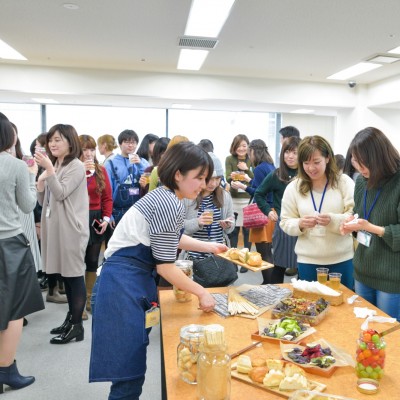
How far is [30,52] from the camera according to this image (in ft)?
18.0

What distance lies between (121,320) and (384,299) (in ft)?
4.10

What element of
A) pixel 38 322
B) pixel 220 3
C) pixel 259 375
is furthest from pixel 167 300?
pixel 220 3

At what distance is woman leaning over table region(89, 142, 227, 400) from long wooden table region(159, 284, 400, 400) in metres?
0.13

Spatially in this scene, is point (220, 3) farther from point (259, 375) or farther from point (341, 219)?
point (259, 375)

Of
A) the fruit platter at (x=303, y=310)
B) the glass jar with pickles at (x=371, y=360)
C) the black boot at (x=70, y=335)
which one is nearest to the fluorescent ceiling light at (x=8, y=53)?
the black boot at (x=70, y=335)

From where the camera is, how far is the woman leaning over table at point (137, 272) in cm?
143

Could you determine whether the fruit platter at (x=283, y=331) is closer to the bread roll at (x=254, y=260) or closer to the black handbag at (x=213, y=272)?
the bread roll at (x=254, y=260)

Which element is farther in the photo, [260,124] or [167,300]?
[260,124]

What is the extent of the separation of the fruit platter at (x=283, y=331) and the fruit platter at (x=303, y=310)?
4cm

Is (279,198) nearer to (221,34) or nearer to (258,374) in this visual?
(258,374)

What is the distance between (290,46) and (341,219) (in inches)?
139

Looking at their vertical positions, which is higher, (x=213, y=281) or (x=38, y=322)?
(x=213, y=281)

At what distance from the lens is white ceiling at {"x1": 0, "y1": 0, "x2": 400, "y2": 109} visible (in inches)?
148

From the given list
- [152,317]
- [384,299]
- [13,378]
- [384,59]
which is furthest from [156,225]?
[384,59]
